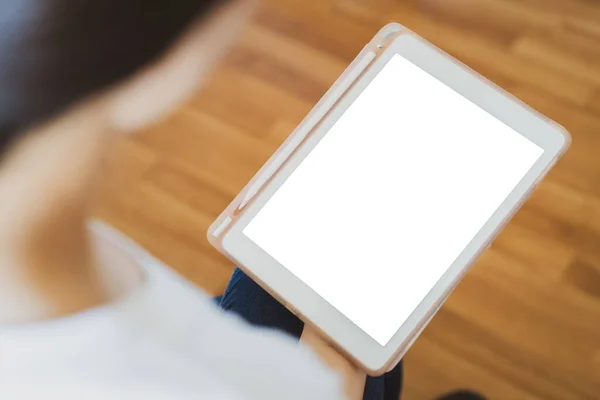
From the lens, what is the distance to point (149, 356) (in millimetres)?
378

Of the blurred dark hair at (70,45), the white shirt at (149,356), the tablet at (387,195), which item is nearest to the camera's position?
the blurred dark hair at (70,45)

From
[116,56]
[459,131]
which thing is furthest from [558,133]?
[116,56]

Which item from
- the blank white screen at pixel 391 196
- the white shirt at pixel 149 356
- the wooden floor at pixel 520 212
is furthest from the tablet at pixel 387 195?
the wooden floor at pixel 520 212

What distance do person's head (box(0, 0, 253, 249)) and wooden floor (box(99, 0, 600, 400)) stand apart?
55cm

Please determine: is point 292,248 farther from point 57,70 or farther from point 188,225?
point 188,225

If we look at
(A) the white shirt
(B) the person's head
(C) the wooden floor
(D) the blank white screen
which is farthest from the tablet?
(C) the wooden floor

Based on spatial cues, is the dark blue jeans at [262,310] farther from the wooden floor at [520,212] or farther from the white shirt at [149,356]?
the wooden floor at [520,212]

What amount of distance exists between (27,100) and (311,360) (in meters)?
0.28

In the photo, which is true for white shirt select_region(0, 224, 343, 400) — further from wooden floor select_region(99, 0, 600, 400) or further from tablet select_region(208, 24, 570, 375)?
wooden floor select_region(99, 0, 600, 400)

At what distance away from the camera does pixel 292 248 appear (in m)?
0.54

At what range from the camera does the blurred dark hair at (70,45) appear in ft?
0.79

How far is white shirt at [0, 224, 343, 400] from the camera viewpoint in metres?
0.36

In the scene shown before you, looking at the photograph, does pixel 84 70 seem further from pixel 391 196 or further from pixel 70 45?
pixel 391 196

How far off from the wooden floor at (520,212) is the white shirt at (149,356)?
0.50 meters
